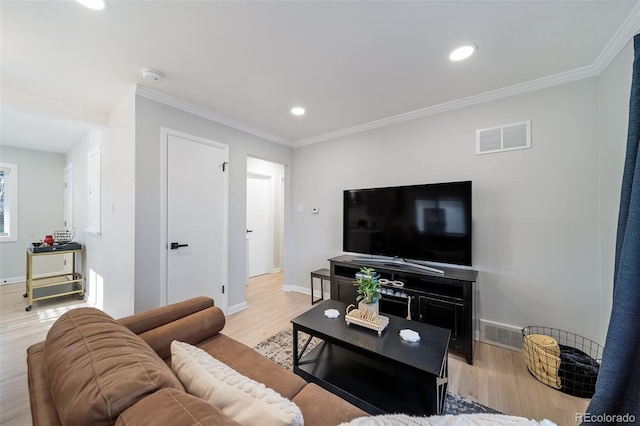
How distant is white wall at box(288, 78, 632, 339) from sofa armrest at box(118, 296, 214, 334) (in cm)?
257

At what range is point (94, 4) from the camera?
1.41 meters

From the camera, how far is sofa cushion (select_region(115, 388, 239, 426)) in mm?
571

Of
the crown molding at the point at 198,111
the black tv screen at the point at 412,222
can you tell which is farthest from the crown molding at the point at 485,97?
the crown molding at the point at 198,111

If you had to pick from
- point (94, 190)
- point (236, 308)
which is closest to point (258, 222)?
point (236, 308)

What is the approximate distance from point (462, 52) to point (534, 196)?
1479mm

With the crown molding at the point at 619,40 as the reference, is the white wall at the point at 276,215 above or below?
below

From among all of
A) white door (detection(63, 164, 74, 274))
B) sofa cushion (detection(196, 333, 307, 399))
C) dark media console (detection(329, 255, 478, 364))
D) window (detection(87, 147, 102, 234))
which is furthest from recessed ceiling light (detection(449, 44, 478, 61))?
white door (detection(63, 164, 74, 274))

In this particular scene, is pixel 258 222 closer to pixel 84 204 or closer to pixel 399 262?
pixel 84 204

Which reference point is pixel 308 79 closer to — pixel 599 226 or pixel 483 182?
pixel 483 182

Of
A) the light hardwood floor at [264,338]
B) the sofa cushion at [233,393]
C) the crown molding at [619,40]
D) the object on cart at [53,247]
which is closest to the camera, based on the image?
the sofa cushion at [233,393]

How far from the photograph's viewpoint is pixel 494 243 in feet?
7.97

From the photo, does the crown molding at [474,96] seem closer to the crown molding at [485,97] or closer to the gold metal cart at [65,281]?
the crown molding at [485,97]

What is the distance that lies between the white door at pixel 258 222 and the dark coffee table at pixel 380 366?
3.33 m

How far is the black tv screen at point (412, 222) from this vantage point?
2.36 metres
